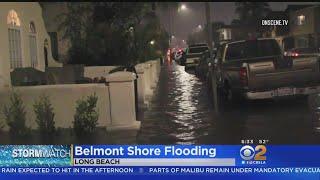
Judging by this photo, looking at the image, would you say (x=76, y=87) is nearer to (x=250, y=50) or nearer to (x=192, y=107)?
(x=192, y=107)

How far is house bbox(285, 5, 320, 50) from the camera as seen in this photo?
4.89 m

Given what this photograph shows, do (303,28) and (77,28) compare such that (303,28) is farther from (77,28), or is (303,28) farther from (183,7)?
(77,28)

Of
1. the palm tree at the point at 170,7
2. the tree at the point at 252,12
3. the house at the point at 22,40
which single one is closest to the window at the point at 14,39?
the house at the point at 22,40

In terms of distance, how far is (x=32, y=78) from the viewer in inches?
412

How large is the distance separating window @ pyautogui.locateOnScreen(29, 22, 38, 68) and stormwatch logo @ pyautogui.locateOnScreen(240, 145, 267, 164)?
920cm

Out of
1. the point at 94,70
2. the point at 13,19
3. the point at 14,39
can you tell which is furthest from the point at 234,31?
the point at 94,70

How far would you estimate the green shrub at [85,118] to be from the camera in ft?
22.5

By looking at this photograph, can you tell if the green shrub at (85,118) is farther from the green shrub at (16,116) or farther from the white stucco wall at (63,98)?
the green shrub at (16,116)

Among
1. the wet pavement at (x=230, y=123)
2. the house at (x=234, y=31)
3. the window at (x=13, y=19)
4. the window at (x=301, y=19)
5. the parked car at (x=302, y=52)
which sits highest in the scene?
the window at (x=13, y=19)

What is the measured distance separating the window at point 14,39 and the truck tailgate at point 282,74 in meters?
5.47

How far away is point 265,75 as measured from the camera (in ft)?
23.5

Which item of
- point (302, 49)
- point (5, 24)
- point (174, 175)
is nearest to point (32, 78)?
point (5, 24)

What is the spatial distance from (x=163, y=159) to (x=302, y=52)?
280cm

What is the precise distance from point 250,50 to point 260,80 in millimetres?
687
